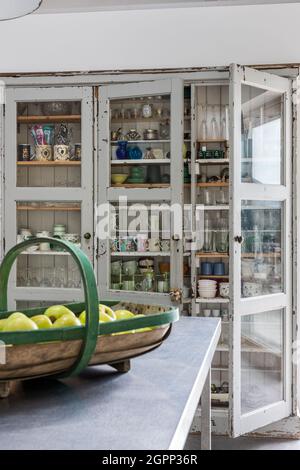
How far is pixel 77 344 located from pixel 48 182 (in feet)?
9.02

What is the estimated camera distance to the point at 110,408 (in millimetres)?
976

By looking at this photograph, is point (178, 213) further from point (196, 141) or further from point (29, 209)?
point (29, 209)

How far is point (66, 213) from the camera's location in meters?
3.66

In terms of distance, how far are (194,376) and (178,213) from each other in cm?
232

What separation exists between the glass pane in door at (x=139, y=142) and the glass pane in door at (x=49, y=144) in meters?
0.26

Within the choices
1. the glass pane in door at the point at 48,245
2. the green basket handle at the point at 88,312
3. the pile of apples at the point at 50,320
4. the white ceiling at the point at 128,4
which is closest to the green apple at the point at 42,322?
the pile of apples at the point at 50,320

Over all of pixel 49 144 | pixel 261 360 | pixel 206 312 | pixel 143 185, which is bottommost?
pixel 261 360

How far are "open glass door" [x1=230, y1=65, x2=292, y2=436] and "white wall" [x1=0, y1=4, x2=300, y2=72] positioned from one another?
35 cm

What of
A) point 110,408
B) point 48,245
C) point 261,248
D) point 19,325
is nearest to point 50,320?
point 19,325

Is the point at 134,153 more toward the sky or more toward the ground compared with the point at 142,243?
more toward the sky

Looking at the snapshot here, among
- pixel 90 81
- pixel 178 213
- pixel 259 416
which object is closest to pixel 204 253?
A: pixel 178 213

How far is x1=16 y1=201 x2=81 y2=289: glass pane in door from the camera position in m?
3.63

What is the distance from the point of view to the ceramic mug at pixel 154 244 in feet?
11.5

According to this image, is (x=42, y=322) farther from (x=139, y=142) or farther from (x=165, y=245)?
→ (x=139, y=142)
